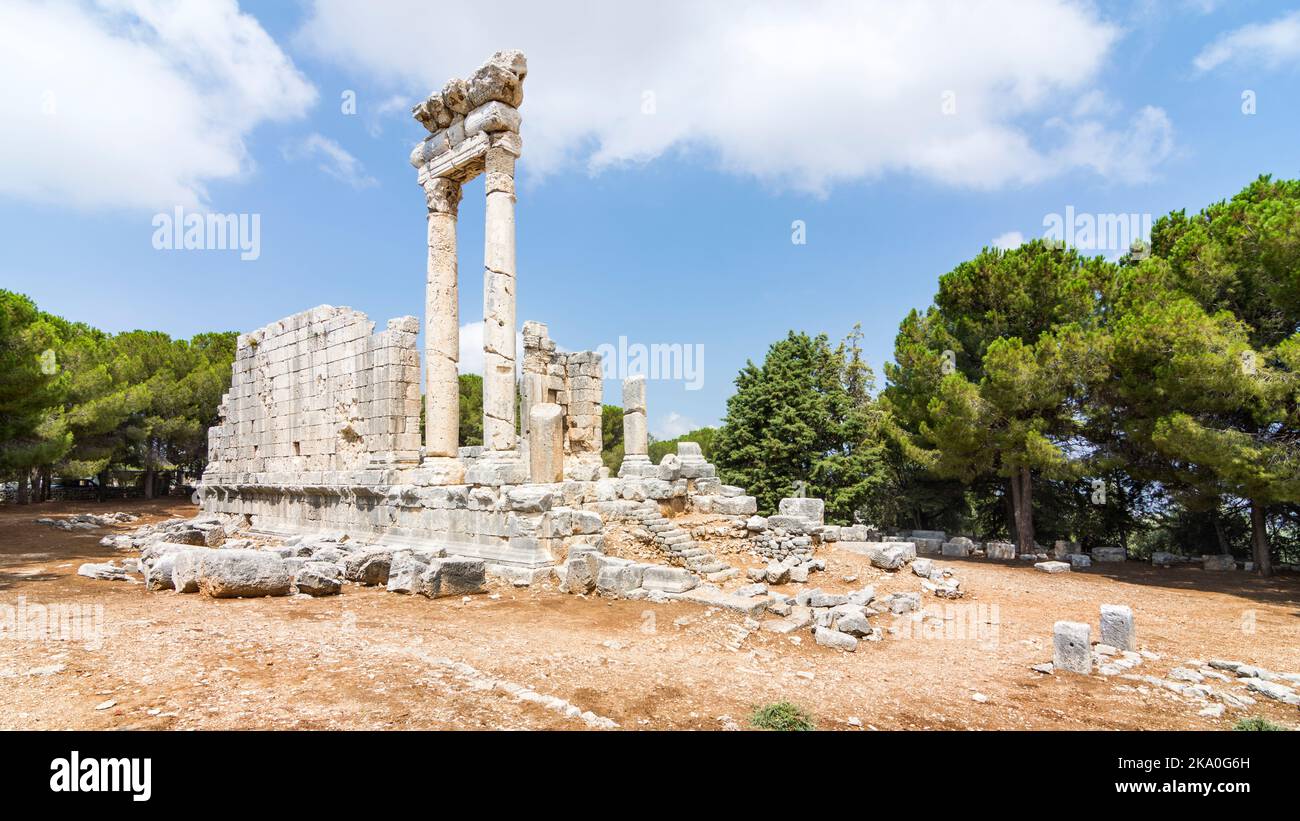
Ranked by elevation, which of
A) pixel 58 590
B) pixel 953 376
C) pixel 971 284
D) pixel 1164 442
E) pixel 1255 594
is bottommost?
pixel 1255 594

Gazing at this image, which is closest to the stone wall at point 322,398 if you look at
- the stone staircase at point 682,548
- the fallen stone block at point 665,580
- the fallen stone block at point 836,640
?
the stone staircase at point 682,548

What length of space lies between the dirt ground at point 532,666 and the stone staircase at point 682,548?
2412mm

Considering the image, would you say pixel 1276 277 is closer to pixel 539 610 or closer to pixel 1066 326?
pixel 1066 326

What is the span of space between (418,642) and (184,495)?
105 ft

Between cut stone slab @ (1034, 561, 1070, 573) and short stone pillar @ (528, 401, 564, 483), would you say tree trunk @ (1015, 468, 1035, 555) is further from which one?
short stone pillar @ (528, 401, 564, 483)

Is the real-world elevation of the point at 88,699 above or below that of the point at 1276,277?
below

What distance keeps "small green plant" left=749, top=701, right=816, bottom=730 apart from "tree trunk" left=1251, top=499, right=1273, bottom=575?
47.9 feet

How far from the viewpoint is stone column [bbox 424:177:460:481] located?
12328mm

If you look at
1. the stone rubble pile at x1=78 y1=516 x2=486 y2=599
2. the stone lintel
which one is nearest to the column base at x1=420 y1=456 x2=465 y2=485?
the stone rubble pile at x1=78 y1=516 x2=486 y2=599

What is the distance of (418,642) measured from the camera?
6.27 m

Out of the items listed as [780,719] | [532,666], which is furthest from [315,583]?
[780,719]

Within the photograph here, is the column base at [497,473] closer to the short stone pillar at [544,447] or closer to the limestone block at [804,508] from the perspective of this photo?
the short stone pillar at [544,447]

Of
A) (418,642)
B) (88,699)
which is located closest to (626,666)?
(418,642)
